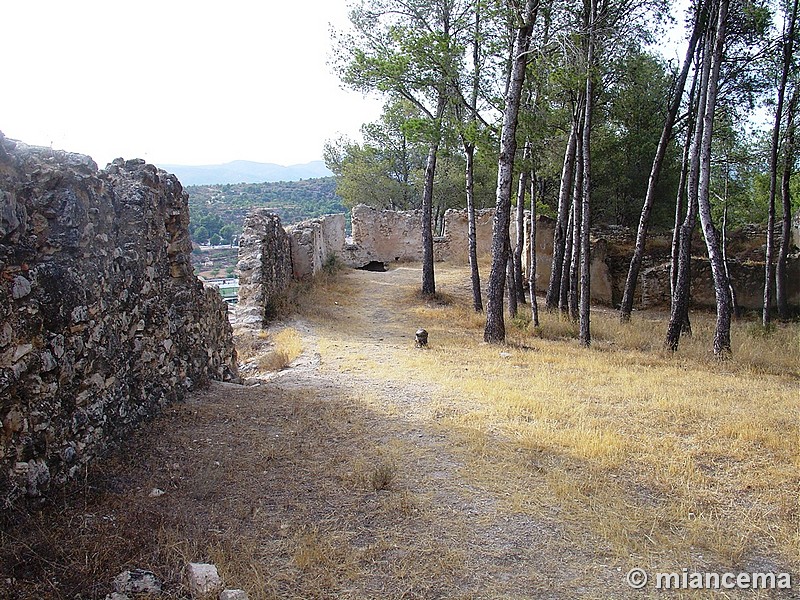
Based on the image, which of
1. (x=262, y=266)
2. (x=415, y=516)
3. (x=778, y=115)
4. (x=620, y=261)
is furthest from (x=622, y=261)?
(x=415, y=516)

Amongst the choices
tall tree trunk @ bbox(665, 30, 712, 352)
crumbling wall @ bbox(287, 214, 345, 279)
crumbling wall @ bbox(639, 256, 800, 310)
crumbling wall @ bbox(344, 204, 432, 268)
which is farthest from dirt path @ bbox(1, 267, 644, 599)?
crumbling wall @ bbox(344, 204, 432, 268)

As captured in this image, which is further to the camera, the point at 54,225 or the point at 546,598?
the point at 54,225

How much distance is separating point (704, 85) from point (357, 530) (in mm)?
10270

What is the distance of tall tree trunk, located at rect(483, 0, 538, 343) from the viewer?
10.8m

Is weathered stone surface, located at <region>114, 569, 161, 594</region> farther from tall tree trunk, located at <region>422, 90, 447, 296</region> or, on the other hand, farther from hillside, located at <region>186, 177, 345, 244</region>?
hillside, located at <region>186, 177, 345, 244</region>

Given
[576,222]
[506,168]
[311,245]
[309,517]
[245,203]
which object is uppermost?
[245,203]

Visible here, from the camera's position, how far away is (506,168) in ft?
35.7

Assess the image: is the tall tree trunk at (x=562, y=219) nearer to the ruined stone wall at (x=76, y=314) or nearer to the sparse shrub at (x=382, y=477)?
the ruined stone wall at (x=76, y=314)

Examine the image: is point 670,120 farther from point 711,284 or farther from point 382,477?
point 382,477

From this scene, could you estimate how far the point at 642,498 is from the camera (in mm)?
4578

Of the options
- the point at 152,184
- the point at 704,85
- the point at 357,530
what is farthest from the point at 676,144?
the point at 357,530

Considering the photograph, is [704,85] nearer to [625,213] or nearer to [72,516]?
[72,516]

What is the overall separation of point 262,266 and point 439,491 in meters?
9.97

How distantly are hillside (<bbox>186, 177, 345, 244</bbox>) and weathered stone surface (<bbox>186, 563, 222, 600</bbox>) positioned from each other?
69.7 ft
